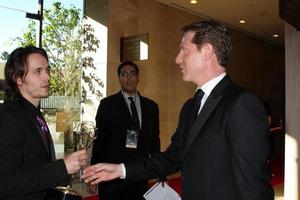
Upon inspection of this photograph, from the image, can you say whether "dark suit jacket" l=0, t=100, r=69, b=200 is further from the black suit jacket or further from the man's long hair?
the black suit jacket

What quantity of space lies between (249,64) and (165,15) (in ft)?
12.7

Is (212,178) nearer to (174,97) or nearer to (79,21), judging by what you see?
(79,21)

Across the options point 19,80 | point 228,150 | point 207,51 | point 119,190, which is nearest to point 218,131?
point 228,150

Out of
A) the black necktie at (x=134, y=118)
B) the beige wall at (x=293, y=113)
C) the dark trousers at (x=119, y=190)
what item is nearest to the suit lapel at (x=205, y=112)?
the dark trousers at (x=119, y=190)

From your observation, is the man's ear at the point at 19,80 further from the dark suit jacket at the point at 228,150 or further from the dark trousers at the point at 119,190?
the dark trousers at the point at 119,190

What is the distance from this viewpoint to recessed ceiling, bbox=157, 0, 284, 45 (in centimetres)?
716

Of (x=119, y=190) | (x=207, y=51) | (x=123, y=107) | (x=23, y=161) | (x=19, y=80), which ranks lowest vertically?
(x=119, y=190)

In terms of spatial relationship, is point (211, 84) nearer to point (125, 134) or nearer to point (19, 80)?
point (19, 80)

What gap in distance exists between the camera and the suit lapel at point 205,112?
1.51m

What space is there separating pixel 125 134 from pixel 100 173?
43.9 inches

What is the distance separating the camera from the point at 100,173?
1947mm

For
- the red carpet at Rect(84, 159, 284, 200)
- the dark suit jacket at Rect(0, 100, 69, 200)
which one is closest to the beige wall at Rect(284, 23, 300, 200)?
the red carpet at Rect(84, 159, 284, 200)

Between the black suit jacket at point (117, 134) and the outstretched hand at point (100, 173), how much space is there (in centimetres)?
103

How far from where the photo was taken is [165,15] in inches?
294
